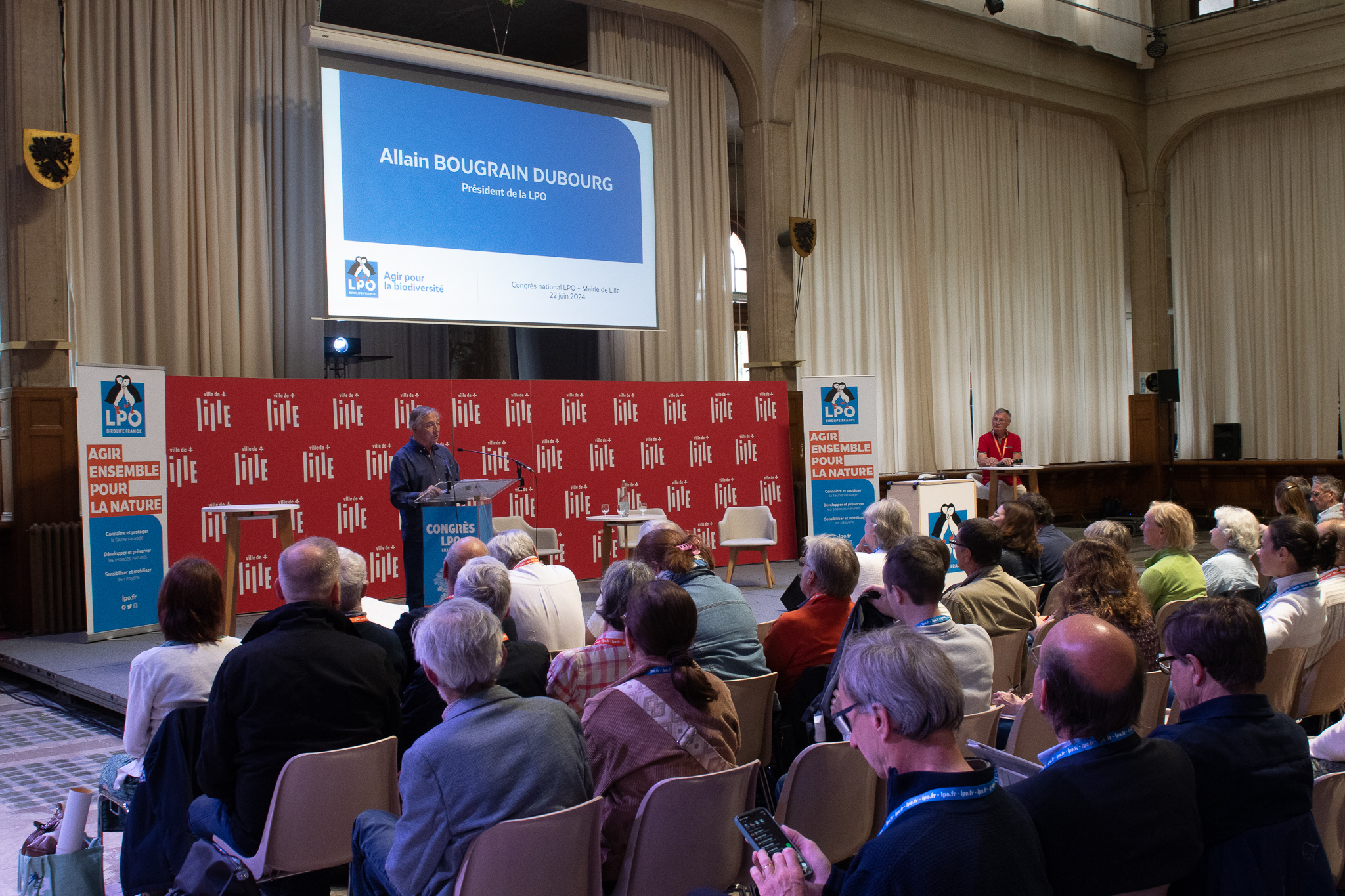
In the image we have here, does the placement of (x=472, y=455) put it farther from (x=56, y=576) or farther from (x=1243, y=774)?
(x=1243, y=774)

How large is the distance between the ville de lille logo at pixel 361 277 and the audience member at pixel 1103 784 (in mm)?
6795

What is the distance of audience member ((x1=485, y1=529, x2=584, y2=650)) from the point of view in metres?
3.70

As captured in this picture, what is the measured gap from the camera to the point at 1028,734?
2809 mm

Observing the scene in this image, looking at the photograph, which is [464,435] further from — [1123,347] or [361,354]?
[1123,347]

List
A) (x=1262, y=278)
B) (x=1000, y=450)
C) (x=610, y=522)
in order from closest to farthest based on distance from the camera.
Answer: (x=610, y=522) < (x=1000, y=450) < (x=1262, y=278)

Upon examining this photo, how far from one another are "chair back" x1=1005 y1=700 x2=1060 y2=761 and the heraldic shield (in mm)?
6771

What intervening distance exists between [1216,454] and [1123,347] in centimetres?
182

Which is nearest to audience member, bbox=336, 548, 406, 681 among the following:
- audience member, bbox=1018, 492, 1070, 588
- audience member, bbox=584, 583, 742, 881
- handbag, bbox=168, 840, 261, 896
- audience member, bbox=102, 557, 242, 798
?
audience member, bbox=102, 557, 242, 798

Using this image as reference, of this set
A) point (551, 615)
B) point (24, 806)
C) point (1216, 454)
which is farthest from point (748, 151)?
point (24, 806)

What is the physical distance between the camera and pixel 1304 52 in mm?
12289

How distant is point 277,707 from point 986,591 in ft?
7.60

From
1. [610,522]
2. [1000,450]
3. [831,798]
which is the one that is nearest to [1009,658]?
[831,798]

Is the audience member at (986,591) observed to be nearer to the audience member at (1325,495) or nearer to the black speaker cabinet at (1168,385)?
the audience member at (1325,495)

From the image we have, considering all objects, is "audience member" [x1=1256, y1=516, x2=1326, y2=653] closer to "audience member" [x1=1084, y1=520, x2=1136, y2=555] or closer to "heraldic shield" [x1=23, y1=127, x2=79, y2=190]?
"audience member" [x1=1084, y1=520, x2=1136, y2=555]
